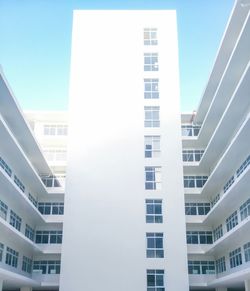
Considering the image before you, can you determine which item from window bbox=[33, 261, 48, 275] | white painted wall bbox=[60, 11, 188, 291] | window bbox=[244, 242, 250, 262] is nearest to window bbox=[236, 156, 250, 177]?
window bbox=[244, 242, 250, 262]

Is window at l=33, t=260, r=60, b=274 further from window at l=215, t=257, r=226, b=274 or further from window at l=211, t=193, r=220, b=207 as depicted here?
window at l=211, t=193, r=220, b=207

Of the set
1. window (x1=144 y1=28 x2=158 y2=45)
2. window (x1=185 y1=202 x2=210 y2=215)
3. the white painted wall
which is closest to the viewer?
the white painted wall

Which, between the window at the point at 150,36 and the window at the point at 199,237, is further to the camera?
the window at the point at 150,36

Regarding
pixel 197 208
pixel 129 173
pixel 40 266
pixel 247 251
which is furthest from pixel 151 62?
pixel 40 266

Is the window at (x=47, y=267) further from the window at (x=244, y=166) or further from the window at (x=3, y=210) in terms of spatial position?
the window at (x=244, y=166)

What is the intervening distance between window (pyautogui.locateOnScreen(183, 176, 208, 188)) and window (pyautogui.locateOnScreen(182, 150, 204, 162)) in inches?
45.8

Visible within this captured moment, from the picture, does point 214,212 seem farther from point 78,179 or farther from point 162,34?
point 162,34

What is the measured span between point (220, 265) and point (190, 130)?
8.73m

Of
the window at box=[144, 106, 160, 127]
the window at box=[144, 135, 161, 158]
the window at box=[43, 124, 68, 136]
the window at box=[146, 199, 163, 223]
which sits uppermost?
the window at box=[43, 124, 68, 136]

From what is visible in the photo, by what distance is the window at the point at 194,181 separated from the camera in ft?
88.9

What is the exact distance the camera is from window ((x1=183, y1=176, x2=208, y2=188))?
2709 cm

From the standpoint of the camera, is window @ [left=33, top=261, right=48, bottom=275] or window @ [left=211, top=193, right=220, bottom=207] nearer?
window @ [left=211, top=193, right=220, bottom=207]

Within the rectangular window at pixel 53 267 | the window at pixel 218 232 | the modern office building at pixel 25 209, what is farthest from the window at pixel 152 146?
the rectangular window at pixel 53 267

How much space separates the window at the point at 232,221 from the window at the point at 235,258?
1282mm
